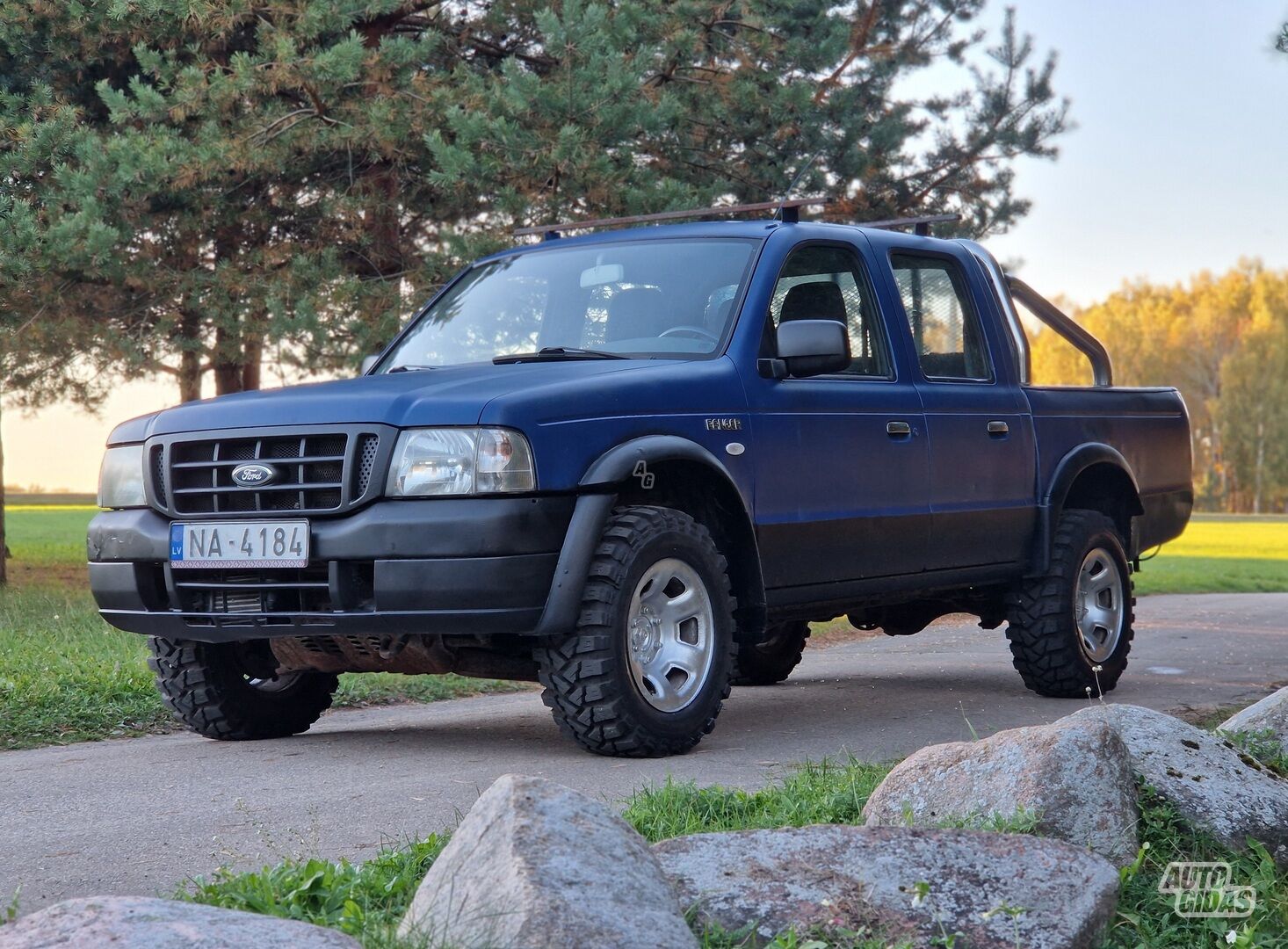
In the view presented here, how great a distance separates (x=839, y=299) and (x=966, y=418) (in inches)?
36.6

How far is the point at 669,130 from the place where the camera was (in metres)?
14.8

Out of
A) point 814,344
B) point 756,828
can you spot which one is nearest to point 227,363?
point 814,344

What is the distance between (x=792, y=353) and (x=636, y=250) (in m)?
1.03

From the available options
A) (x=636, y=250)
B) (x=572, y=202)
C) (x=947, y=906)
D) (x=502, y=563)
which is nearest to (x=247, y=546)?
(x=502, y=563)

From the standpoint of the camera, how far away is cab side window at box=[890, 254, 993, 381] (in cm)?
759

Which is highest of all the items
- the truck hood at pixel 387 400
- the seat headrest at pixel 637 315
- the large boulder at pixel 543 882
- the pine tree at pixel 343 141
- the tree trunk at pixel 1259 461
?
the pine tree at pixel 343 141

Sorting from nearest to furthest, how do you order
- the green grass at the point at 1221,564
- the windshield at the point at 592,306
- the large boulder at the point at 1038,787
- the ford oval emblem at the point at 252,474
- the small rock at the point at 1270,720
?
the large boulder at the point at 1038,787, the small rock at the point at 1270,720, the ford oval emblem at the point at 252,474, the windshield at the point at 592,306, the green grass at the point at 1221,564

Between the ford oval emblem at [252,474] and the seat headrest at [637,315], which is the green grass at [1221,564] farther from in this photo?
the ford oval emblem at [252,474]

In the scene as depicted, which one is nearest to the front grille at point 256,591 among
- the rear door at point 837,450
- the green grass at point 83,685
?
the green grass at point 83,685

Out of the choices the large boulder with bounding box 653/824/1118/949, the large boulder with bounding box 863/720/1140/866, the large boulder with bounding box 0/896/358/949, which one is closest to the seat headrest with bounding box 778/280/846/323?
the large boulder with bounding box 863/720/1140/866

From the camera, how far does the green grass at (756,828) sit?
3.38 meters

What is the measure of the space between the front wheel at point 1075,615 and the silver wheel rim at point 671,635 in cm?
276

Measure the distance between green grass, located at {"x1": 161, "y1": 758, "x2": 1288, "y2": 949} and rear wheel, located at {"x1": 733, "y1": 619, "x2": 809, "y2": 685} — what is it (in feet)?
12.9

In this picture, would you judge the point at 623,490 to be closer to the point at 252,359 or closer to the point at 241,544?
the point at 241,544
